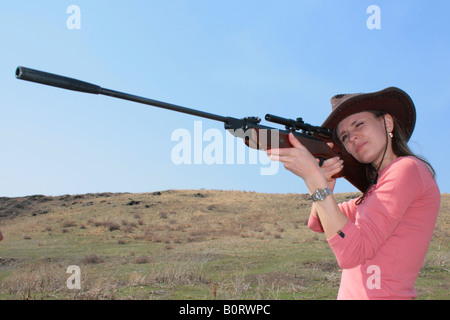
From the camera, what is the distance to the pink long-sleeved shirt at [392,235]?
2609 mm

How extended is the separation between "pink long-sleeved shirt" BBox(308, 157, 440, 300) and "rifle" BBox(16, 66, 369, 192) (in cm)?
105

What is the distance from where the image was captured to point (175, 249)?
2256cm

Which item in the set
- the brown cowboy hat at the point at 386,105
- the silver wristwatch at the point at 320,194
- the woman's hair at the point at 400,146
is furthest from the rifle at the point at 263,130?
the silver wristwatch at the point at 320,194

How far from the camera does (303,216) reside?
34781 millimetres

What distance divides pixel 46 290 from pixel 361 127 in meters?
10.6

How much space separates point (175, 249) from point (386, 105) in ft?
66.8

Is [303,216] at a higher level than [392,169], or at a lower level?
lower

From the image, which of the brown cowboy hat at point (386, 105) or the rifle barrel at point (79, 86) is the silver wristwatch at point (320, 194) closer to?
the brown cowboy hat at point (386, 105)

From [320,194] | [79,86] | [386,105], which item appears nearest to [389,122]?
[386,105]

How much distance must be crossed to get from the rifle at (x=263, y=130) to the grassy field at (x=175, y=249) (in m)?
5.96

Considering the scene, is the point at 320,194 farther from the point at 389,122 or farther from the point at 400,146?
the point at 389,122

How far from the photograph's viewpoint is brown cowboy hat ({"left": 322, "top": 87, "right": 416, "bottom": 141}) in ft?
11.5
